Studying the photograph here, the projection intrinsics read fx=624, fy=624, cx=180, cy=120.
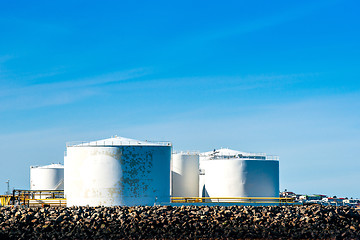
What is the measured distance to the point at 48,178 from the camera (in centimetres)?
5469

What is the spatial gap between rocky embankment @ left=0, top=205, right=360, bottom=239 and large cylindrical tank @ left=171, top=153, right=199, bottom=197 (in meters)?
9.69

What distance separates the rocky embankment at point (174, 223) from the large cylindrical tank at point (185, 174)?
381 inches

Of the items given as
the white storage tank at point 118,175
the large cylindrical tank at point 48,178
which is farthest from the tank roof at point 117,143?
the large cylindrical tank at point 48,178

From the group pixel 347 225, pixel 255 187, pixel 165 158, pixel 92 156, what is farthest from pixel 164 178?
pixel 347 225

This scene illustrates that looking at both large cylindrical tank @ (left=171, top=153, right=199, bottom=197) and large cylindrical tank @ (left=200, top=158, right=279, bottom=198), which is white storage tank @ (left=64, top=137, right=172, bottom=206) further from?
large cylindrical tank @ (left=171, top=153, right=199, bottom=197)

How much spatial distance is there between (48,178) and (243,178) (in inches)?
822

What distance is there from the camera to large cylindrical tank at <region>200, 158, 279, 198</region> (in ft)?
134

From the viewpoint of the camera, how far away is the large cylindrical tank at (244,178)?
40.9m

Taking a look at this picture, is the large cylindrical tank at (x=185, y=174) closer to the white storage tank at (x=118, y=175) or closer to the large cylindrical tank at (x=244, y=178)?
the large cylindrical tank at (x=244, y=178)

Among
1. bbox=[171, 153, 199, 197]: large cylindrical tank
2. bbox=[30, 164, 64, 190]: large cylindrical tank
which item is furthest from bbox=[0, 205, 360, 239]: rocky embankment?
bbox=[30, 164, 64, 190]: large cylindrical tank

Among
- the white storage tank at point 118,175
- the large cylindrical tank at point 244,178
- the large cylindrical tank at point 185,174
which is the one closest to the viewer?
the white storage tank at point 118,175

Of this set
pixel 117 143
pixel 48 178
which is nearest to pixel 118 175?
pixel 117 143

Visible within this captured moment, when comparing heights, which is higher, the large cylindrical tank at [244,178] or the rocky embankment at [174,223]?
the large cylindrical tank at [244,178]

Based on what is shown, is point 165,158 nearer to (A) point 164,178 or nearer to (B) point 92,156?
(A) point 164,178
